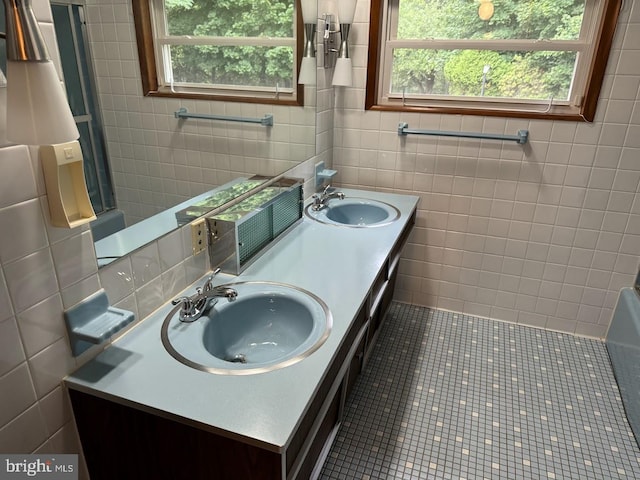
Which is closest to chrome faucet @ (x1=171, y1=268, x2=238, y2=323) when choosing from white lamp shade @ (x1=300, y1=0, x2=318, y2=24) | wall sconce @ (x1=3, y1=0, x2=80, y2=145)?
wall sconce @ (x1=3, y1=0, x2=80, y2=145)

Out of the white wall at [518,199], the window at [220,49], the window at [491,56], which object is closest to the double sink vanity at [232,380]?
the window at [220,49]

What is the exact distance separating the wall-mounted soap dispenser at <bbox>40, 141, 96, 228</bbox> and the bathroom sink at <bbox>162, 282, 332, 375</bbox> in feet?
1.34

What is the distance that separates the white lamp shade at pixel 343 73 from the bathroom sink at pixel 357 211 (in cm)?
60

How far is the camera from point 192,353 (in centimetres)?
114

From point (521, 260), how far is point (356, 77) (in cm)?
136

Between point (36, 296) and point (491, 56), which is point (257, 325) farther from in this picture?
point (491, 56)

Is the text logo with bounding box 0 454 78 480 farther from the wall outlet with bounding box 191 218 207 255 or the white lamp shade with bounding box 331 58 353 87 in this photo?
the white lamp shade with bounding box 331 58 353 87

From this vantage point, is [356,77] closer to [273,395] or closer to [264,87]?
[264,87]

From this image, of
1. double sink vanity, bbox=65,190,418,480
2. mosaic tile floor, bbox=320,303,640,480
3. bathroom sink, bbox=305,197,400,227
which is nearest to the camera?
double sink vanity, bbox=65,190,418,480

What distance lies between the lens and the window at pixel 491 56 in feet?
6.75

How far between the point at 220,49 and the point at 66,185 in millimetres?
975

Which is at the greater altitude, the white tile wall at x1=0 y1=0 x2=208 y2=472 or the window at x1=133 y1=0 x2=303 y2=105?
the window at x1=133 y1=0 x2=303 y2=105

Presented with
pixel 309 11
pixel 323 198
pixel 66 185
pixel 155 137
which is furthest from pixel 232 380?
pixel 309 11

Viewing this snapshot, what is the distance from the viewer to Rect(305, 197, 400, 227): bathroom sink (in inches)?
89.6
